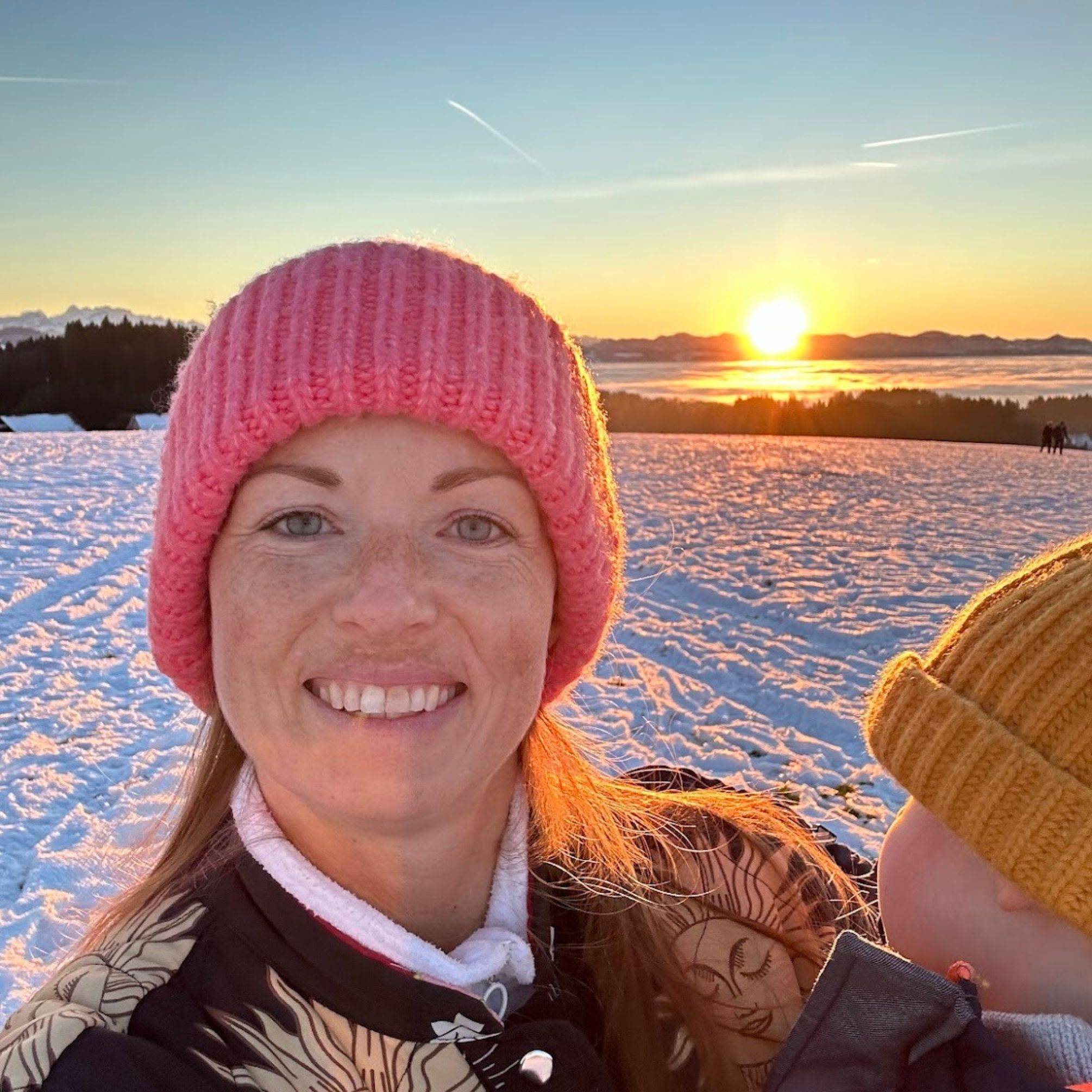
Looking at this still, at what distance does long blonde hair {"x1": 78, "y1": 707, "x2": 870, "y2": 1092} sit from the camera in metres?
1.83

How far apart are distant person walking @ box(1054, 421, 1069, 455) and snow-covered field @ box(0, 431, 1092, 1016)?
13144 millimetres

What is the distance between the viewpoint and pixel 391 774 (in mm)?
1657

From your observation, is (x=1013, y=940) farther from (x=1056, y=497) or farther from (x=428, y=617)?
(x=1056, y=497)

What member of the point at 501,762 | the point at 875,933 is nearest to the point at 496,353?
the point at 501,762

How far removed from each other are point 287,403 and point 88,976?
0.97 m

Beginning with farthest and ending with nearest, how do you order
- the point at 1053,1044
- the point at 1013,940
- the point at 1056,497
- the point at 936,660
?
1. the point at 1056,497
2. the point at 936,660
3. the point at 1013,940
4. the point at 1053,1044

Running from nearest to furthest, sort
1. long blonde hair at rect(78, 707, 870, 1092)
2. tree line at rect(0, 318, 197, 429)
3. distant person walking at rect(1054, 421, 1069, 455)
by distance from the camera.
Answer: long blonde hair at rect(78, 707, 870, 1092) < distant person walking at rect(1054, 421, 1069, 455) < tree line at rect(0, 318, 197, 429)

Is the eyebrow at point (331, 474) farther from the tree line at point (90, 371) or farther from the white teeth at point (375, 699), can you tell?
the tree line at point (90, 371)

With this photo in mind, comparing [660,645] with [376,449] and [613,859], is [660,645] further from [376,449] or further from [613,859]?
[376,449]

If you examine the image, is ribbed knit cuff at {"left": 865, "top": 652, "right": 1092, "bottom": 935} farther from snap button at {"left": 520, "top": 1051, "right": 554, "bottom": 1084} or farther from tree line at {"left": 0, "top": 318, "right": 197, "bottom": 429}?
tree line at {"left": 0, "top": 318, "right": 197, "bottom": 429}

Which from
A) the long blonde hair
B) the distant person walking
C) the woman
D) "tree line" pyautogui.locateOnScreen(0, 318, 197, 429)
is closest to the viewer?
the woman

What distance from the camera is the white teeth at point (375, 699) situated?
5.37ft

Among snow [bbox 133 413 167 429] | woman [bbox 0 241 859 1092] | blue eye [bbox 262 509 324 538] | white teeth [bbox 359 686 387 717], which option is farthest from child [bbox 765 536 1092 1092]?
snow [bbox 133 413 167 429]

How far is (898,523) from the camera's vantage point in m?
14.3
